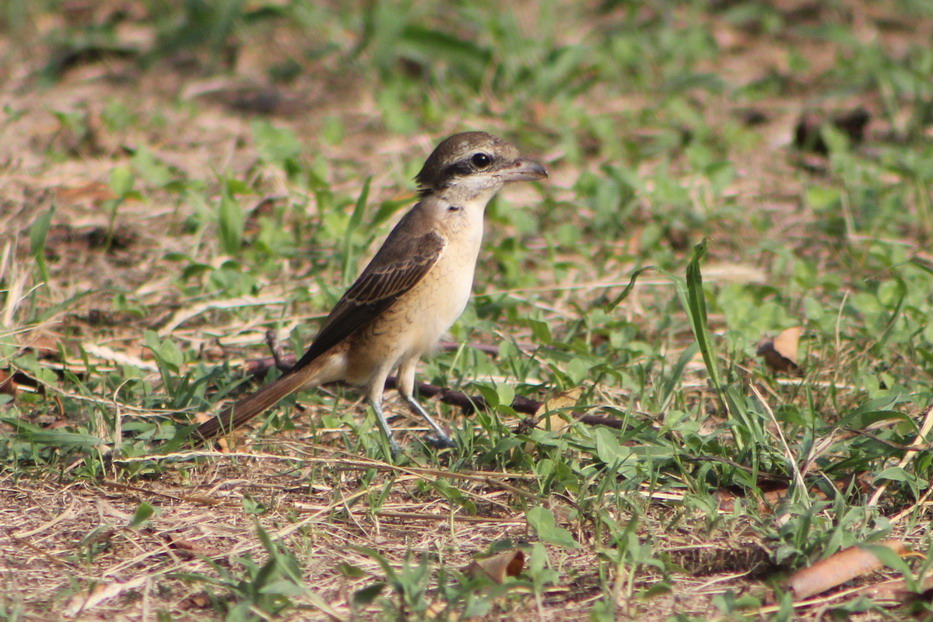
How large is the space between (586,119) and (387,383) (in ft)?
12.1

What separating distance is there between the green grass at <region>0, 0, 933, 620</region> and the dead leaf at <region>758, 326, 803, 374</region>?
2.6 inches

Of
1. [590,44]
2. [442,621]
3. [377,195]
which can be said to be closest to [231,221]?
[377,195]

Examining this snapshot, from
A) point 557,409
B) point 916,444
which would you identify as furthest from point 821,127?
point 557,409

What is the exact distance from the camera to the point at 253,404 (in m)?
5.04

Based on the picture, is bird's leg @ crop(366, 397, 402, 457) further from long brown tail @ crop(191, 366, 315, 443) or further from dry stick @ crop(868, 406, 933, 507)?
dry stick @ crop(868, 406, 933, 507)

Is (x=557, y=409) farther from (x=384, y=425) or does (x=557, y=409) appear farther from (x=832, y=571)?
(x=832, y=571)

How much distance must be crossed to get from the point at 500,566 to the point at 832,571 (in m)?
1.15

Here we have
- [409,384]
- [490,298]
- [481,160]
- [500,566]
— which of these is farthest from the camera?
[490,298]

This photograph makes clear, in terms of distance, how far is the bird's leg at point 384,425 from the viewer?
4.83 metres

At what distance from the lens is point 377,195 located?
7.75 meters

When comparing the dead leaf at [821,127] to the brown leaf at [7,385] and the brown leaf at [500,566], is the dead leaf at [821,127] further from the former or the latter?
the brown leaf at [7,385]

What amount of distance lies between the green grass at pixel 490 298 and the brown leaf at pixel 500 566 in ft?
0.12

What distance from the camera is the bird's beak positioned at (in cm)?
573

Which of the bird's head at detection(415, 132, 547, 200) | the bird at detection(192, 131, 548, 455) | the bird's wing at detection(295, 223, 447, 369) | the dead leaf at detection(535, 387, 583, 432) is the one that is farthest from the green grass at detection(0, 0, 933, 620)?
the bird's head at detection(415, 132, 547, 200)
